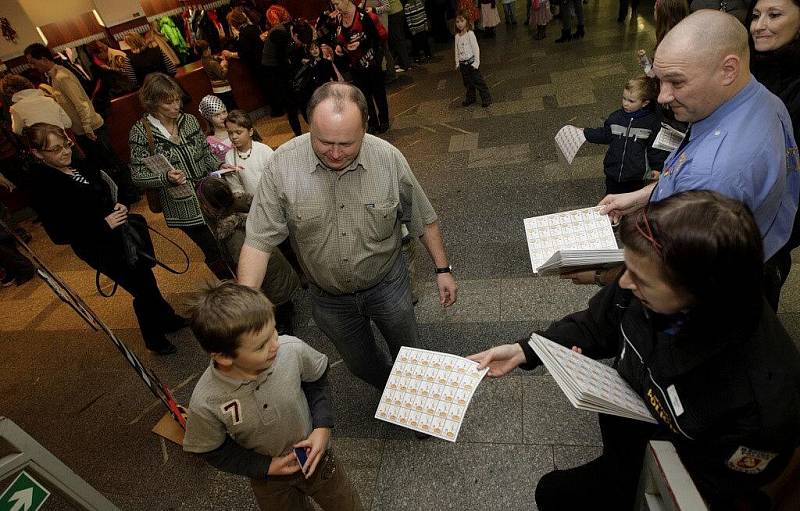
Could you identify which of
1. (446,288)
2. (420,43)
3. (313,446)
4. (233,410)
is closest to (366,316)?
(446,288)

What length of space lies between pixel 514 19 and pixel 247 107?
6578 mm

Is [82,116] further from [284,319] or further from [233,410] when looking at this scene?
[233,410]

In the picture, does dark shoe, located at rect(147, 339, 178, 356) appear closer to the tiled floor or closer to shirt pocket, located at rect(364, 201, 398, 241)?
the tiled floor

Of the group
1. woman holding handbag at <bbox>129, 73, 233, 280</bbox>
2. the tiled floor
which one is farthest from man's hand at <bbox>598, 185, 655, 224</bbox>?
woman holding handbag at <bbox>129, 73, 233, 280</bbox>

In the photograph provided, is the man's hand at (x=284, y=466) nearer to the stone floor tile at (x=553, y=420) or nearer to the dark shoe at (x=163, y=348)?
the stone floor tile at (x=553, y=420)

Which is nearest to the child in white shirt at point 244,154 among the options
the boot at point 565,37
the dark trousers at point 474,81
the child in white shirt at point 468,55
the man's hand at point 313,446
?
the man's hand at point 313,446

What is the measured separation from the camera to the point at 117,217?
3049mm

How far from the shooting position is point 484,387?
2.74 meters

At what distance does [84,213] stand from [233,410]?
7.18 feet

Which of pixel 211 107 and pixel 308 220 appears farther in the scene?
pixel 211 107

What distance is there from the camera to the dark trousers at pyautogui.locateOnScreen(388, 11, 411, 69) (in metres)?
8.42

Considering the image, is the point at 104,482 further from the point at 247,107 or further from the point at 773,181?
the point at 247,107

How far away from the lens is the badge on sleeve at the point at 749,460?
3.55ft

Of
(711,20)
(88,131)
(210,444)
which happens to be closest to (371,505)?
(210,444)
